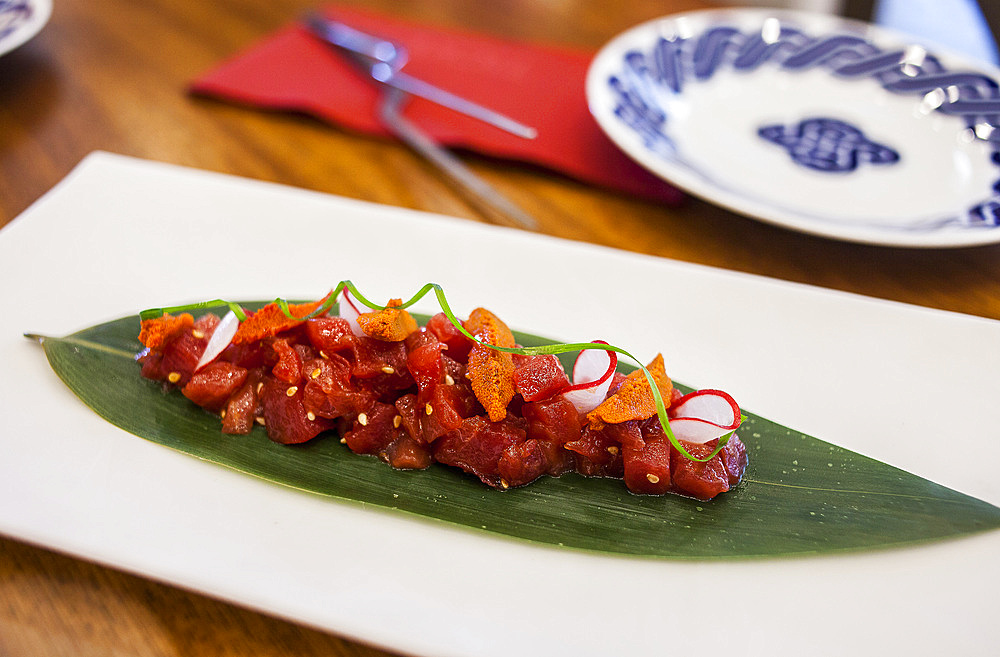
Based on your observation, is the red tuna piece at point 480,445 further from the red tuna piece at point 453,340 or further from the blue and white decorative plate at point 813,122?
the blue and white decorative plate at point 813,122

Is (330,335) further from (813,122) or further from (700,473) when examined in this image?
(813,122)

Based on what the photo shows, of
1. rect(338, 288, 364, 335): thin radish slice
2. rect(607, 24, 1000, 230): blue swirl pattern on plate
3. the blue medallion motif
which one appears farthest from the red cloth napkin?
rect(338, 288, 364, 335): thin radish slice

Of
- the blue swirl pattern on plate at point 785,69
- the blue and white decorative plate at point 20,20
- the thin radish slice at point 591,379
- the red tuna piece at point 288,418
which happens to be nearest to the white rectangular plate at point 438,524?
the red tuna piece at point 288,418

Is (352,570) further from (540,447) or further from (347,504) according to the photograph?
(540,447)

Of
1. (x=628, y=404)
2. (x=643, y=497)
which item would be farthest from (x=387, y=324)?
(x=643, y=497)

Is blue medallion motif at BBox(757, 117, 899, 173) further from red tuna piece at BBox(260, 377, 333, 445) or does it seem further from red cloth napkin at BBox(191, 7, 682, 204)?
red tuna piece at BBox(260, 377, 333, 445)

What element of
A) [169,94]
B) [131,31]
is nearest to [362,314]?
[169,94]
